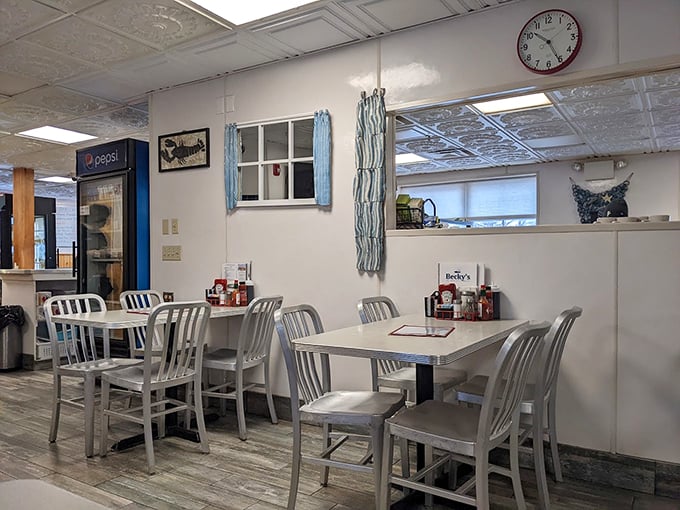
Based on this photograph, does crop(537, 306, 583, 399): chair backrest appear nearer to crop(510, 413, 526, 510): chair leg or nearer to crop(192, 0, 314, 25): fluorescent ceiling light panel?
crop(510, 413, 526, 510): chair leg

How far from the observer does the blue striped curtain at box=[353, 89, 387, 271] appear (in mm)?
3625

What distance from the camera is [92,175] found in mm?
5305

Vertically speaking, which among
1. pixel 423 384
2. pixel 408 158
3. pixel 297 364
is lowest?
Answer: pixel 423 384

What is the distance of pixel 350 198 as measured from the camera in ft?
12.6

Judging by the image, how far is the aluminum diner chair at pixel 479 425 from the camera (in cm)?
191

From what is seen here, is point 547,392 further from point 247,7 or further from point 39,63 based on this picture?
point 39,63

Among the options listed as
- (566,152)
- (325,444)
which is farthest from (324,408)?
(566,152)

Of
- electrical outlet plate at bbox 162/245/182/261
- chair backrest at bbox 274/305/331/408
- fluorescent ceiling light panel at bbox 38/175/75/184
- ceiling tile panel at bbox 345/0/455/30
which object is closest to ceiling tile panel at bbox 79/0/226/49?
ceiling tile panel at bbox 345/0/455/30

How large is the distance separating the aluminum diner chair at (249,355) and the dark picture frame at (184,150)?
60.8 inches

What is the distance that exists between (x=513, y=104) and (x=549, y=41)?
6.59 ft

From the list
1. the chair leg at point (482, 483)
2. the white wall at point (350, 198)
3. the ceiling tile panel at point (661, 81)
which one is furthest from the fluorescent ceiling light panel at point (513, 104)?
the chair leg at point (482, 483)

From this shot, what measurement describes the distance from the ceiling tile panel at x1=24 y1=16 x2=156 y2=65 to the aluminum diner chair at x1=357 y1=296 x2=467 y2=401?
8.16 feet

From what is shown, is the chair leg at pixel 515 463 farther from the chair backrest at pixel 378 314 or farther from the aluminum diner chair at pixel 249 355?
the aluminum diner chair at pixel 249 355

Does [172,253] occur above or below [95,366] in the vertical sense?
above
